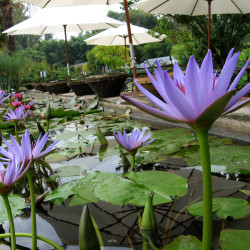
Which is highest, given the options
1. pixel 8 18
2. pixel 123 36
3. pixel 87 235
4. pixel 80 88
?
pixel 8 18

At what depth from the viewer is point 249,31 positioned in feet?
24.0

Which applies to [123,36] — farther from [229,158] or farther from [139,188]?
[139,188]

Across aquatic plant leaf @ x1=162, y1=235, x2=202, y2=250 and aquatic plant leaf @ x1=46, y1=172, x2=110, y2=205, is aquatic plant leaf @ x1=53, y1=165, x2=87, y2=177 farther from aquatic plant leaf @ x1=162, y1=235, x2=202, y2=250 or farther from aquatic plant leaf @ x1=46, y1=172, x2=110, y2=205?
aquatic plant leaf @ x1=162, y1=235, x2=202, y2=250

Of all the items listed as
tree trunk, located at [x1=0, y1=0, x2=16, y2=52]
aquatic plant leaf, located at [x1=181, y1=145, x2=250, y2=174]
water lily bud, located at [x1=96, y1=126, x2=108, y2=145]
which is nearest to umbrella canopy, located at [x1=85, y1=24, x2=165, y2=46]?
tree trunk, located at [x1=0, y1=0, x2=16, y2=52]

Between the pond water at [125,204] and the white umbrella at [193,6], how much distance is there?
3288mm

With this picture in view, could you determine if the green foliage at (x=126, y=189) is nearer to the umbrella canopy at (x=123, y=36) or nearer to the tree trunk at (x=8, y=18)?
the umbrella canopy at (x=123, y=36)

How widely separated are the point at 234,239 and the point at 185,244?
86 millimetres

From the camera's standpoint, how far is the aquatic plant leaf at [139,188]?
67 cm

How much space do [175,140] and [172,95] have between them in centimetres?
106

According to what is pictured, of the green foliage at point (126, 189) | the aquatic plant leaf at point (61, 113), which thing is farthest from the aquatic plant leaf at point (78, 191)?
the aquatic plant leaf at point (61, 113)

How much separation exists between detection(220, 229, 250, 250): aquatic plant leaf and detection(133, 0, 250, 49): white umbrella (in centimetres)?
407

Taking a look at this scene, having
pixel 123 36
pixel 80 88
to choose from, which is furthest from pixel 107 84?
pixel 123 36

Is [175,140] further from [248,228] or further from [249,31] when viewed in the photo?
[249,31]

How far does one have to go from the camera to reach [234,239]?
486 millimetres
